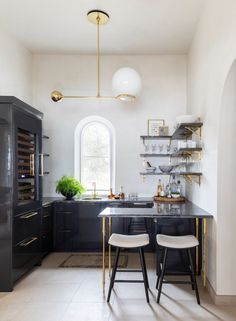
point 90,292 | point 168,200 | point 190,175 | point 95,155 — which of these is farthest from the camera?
point 95,155

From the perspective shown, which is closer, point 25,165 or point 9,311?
point 9,311

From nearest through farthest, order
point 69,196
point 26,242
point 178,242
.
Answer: point 178,242 < point 26,242 < point 69,196

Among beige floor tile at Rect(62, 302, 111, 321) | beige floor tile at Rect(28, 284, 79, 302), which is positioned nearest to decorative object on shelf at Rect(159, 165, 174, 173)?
beige floor tile at Rect(28, 284, 79, 302)

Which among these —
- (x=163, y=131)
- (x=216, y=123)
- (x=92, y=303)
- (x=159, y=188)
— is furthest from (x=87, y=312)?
(x=163, y=131)

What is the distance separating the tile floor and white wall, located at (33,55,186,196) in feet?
6.06

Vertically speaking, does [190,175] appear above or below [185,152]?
below

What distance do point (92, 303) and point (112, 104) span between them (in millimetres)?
3171

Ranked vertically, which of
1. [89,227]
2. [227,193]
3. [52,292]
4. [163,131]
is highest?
[163,131]

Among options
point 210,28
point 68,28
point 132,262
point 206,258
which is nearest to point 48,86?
point 68,28

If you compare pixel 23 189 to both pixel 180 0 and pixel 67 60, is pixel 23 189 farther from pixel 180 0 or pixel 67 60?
pixel 180 0

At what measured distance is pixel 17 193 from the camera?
10.0 ft

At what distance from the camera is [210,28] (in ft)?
9.84

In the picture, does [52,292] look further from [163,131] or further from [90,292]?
[163,131]

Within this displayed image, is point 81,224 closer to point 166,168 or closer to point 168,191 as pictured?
point 168,191
